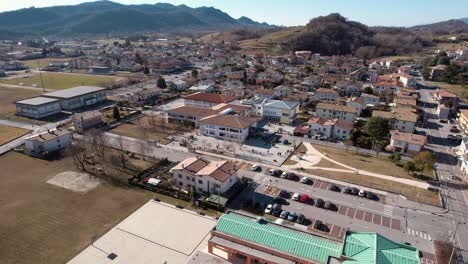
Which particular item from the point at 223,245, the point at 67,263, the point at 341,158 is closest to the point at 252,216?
the point at 223,245

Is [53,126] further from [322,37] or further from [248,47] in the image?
[322,37]

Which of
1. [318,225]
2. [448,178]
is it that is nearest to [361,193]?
[318,225]

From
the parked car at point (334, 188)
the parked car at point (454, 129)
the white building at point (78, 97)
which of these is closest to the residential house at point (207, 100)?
the white building at point (78, 97)

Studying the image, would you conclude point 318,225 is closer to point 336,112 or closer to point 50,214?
point 50,214

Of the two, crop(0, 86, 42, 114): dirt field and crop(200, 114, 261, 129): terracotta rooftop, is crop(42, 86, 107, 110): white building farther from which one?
crop(200, 114, 261, 129): terracotta rooftop

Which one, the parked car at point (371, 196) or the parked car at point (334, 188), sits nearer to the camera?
the parked car at point (371, 196)

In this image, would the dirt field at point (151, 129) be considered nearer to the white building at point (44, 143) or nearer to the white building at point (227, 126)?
the white building at point (227, 126)
